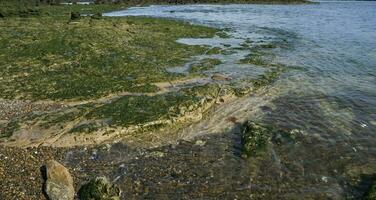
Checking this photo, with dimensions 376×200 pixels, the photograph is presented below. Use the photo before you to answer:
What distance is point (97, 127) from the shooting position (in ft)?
58.6

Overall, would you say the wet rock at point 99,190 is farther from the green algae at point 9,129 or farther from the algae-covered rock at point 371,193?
the algae-covered rock at point 371,193

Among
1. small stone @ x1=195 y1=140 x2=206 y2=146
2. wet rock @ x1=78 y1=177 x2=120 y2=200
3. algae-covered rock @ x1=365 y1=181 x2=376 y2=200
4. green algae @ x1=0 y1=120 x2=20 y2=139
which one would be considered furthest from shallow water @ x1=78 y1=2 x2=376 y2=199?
green algae @ x1=0 y1=120 x2=20 y2=139

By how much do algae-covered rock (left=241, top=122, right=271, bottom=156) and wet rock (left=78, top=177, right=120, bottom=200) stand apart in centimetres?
554

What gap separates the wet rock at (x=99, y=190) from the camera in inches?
499

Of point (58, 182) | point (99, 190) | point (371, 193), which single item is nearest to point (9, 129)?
point (58, 182)

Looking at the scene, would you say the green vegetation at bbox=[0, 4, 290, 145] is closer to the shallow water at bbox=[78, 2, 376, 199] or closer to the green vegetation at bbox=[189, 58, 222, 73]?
the green vegetation at bbox=[189, 58, 222, 73]

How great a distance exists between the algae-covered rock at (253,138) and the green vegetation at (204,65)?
10326 mm

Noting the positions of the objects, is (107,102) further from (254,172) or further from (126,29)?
(126,29)

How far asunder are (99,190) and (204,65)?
1790 centimetres

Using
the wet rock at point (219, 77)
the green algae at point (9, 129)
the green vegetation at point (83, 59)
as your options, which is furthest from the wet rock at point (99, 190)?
the wet rock at point (219, 77)

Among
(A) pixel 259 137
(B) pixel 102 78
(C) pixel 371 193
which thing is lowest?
(C) pixel 371 193

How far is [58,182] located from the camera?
43.2 feet

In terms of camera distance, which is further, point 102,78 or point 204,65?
point 204,65

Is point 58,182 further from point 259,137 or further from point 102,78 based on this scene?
point 102,78
